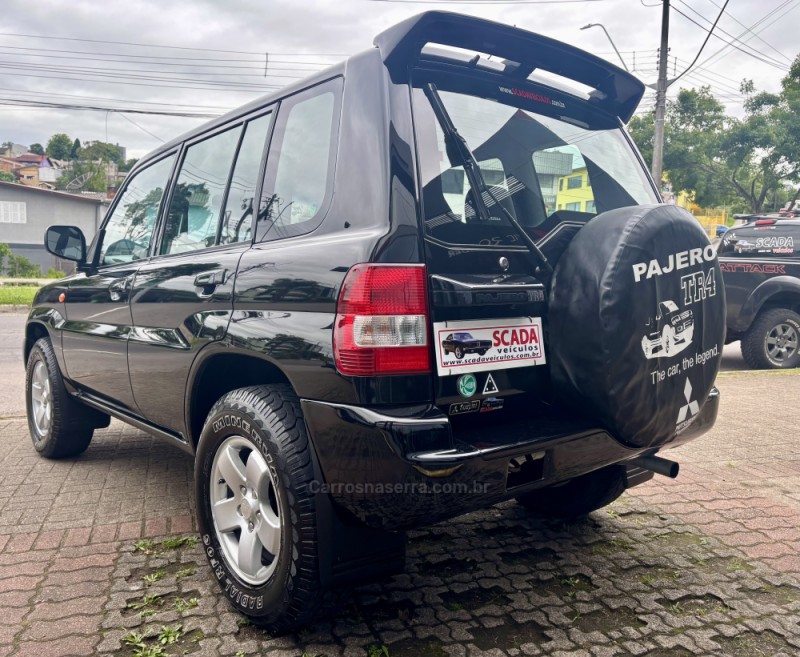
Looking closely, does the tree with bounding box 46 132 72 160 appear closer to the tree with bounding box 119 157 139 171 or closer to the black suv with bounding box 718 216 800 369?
the tree with bounding box 119 157 139 171

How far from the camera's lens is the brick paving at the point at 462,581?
2326 millimetres

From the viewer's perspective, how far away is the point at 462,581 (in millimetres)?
2764

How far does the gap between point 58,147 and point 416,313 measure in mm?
133060

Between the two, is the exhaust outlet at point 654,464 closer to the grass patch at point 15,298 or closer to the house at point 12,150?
the grass patch at point 15,298

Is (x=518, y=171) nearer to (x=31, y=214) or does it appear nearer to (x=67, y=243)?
(x=67, y=243)

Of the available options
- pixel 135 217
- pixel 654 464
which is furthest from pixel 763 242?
pixel 135 217

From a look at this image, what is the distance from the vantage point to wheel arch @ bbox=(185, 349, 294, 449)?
8.39 feet

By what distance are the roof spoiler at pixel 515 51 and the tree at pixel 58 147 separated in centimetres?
13061

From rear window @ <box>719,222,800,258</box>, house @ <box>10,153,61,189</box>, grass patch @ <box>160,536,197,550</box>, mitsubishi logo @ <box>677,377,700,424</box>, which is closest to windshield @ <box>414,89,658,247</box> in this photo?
mitsubishi logo @ <box>677,377,700,424</box>

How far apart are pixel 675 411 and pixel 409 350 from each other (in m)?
0.99

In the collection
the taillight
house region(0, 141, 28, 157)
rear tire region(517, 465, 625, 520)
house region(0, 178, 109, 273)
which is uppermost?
house region(0, 141, 28, 157)

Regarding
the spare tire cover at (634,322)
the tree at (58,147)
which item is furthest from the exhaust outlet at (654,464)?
the tree at (58,147)

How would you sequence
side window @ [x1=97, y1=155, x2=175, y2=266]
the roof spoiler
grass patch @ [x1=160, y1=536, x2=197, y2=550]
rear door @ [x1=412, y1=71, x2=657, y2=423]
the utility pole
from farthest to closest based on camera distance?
1. the utility pole
2. side window @ [x1=97, y1=155, x2=175, y2=266]
3. grass patch @ [x1=160, y1=536, x2=197, y2=550]
4. the roof spoiler
5. rear door @ [x1=412, y1=71, x2=657, y2=423]

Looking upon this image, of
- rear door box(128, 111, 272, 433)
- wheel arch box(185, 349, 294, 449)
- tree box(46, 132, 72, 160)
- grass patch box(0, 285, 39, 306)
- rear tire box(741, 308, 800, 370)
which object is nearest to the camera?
wheel arch box(185, 349, 294, 449)
